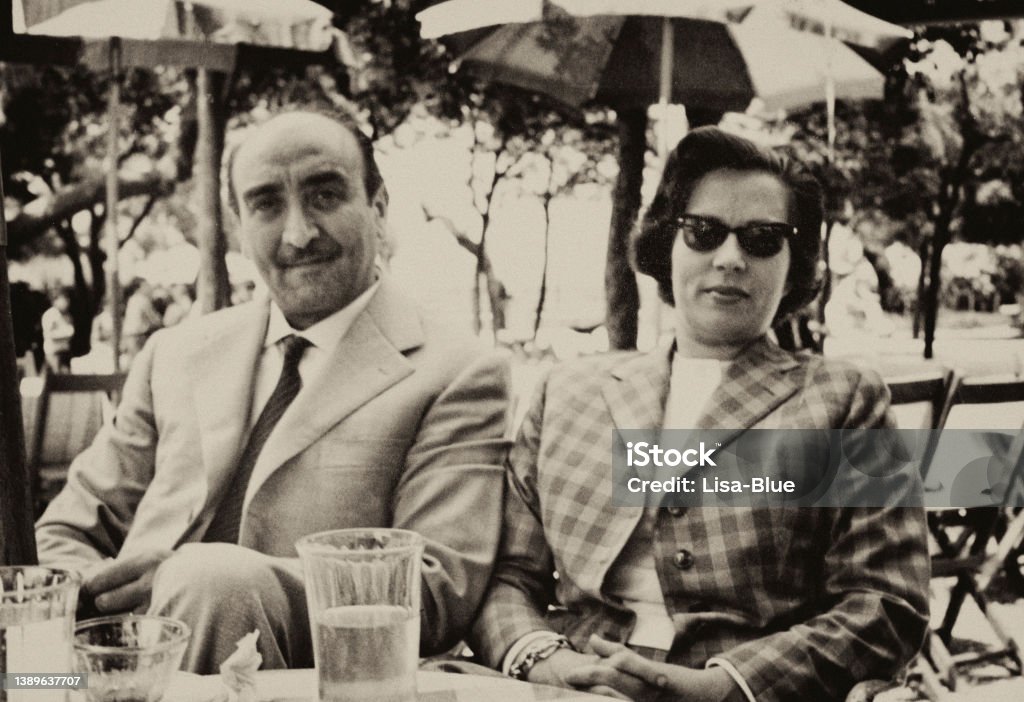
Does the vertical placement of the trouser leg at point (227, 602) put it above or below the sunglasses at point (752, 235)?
below

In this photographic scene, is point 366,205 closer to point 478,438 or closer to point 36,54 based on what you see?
point 478,438

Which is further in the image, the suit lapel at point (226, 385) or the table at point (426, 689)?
the suit lapel at point (226, 385)

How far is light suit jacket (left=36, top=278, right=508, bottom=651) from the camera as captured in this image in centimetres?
221

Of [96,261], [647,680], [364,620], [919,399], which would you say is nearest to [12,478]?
[96,261]

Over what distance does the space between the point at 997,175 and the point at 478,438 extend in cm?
112

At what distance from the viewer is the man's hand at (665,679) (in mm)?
1895

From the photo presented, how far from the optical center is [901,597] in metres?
1.91

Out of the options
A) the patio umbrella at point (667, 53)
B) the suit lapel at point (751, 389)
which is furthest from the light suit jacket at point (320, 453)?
the patio umbrella at point (667, 53)

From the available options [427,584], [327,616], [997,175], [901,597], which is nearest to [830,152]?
[997,175]

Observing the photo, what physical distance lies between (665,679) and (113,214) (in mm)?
1613

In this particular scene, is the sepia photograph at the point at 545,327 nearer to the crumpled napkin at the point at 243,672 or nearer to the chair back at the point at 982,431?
the chair back at the point at 982,431

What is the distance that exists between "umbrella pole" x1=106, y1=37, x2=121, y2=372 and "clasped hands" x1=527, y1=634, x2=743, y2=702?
1.32 meters

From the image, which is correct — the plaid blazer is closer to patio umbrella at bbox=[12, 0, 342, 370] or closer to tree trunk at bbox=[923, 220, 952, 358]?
tree trunk at bbox=[923, 220, 952, 358]

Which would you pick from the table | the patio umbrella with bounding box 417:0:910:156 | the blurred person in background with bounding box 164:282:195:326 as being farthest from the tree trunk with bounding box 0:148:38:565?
the patio umbrella with bounding box 417:0:910:156
